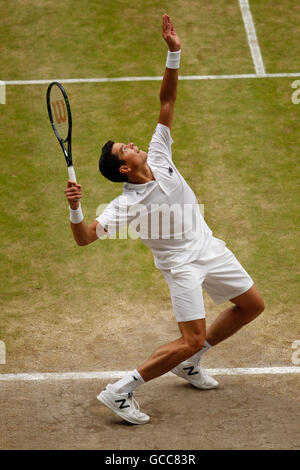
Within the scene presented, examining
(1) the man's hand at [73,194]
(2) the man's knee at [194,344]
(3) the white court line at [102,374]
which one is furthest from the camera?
(3) the white court line at [102,374]

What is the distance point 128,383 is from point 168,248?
3.54 feet

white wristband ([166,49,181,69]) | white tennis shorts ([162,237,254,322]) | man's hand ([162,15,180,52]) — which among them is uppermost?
man's hand ([162,15,180,52])

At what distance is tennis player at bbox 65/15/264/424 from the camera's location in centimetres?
621

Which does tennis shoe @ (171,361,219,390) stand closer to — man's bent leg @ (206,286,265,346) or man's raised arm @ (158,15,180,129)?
man's bent leg @ (206,286,265,346)

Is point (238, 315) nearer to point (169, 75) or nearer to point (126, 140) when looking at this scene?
point (169, 75)

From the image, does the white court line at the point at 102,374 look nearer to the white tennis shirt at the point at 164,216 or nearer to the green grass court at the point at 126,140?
the green grass court at the point at 126,140

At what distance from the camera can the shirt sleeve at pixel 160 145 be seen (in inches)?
259

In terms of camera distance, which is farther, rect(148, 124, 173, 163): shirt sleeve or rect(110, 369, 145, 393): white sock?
rect(148, 124, 173, 163): shirt sleeve

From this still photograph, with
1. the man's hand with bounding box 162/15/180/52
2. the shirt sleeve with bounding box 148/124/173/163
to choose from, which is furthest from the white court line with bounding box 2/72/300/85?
the shirt sleeve with bounding box 148/124/173/163

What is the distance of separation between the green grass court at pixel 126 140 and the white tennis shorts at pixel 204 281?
101cm

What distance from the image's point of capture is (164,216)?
6.27 metres

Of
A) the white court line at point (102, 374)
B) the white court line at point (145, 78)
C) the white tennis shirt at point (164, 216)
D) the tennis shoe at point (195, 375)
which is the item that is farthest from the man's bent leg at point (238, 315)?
the white court line at point (145, 78)

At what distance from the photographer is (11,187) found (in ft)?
31.3
